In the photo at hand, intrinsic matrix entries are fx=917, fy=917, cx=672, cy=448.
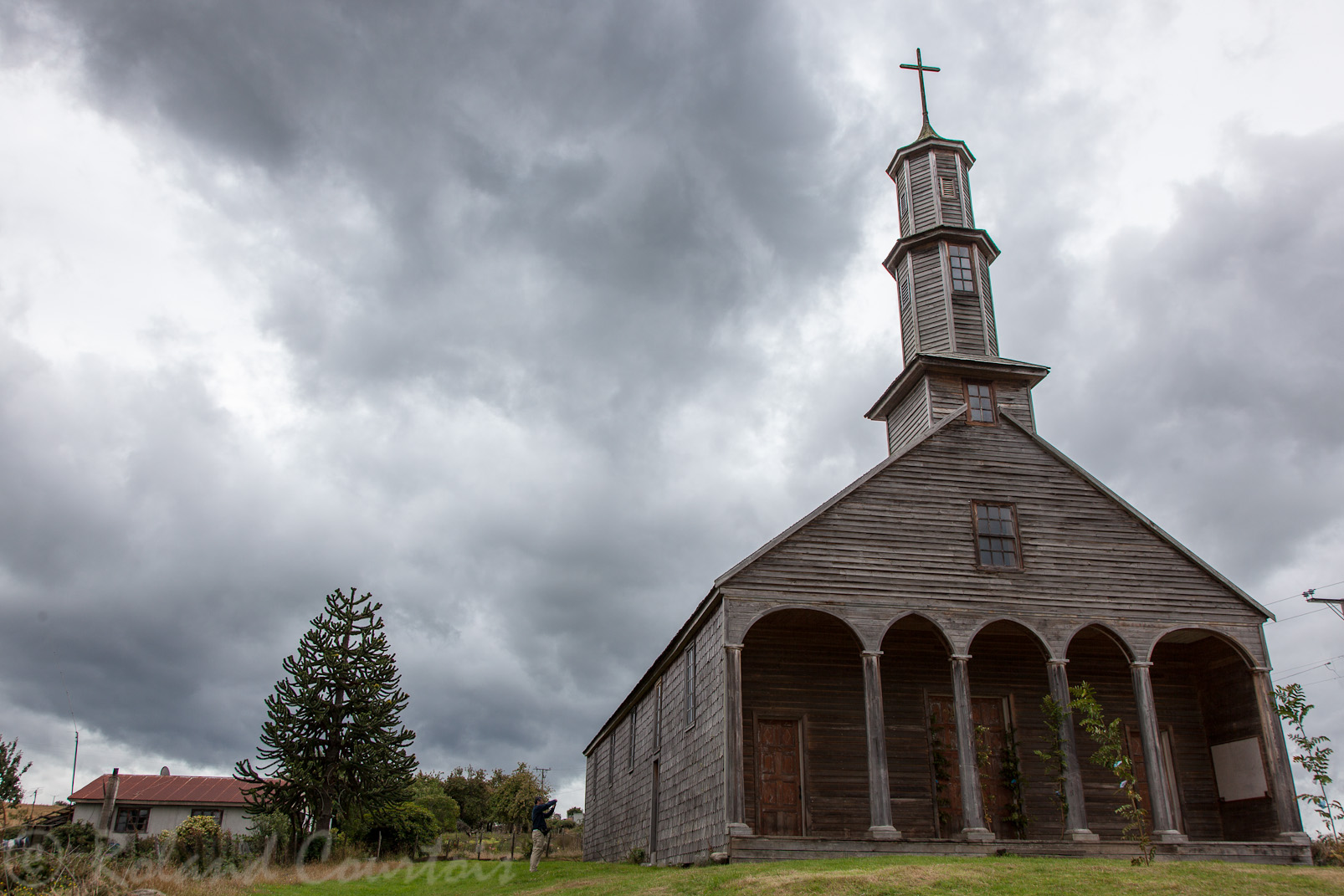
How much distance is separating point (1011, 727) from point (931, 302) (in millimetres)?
10855

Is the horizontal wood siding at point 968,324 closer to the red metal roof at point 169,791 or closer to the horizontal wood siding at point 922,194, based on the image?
the horizontal wood siding at point 922,194

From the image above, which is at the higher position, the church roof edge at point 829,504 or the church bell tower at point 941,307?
the church bell tower at point 941,307

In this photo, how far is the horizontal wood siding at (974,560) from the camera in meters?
18.2

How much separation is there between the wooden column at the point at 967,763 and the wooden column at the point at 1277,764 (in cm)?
570

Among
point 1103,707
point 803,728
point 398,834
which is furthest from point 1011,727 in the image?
point 398,834

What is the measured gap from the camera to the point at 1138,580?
19.4 meters

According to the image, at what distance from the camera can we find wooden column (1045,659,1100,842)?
54.6 ft

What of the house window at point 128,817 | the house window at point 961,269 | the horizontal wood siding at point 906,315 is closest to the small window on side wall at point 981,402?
the horizontal wood siding at point 906,315

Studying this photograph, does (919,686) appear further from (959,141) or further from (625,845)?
(959,141)

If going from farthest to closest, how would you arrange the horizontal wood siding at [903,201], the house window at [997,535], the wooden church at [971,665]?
the horizontal wood siding at [903,201] → the house window at [997,535] → the wooden church at [971,665]

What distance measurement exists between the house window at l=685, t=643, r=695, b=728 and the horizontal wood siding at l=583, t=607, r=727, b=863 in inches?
10.2

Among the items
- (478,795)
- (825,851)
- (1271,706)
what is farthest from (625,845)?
(478,795)

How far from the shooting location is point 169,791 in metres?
49.4

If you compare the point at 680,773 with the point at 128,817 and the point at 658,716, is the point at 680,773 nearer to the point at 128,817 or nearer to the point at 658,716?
the point at 658,716
